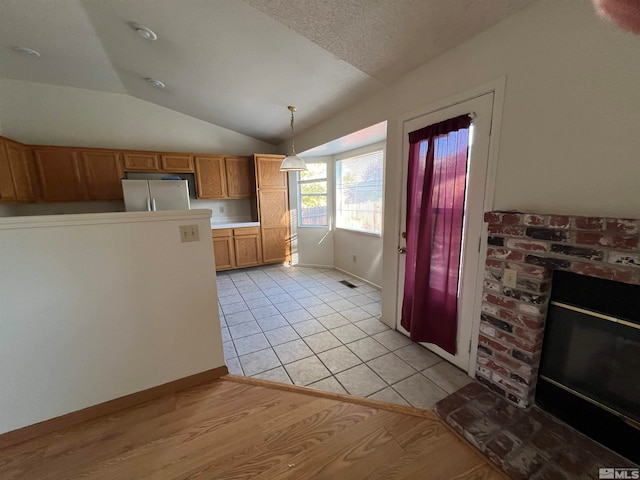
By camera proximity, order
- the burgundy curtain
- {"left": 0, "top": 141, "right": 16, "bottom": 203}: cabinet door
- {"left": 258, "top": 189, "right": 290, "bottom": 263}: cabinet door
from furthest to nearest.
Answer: {"left": 258, "top": 189, "right": 290, "bottom": 263}: cabinet door → {"left": 0, "top": 141, "right": 16, "bottom": 203}: cabinet door → the burgundy curtain

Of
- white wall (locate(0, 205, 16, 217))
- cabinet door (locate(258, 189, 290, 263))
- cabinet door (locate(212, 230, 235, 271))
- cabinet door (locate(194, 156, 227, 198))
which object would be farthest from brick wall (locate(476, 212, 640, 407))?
white wall (locate(0, 205, 16, 217))

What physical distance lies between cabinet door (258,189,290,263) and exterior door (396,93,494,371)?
3.28 meters

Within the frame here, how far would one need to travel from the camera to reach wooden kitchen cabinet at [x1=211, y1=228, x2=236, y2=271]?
452cm

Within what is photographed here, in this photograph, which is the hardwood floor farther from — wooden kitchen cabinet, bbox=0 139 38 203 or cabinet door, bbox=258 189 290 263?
wooden kitchen cabinet, bbox=0 139 38 203

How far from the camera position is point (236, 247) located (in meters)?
4.70

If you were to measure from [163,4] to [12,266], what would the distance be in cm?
213

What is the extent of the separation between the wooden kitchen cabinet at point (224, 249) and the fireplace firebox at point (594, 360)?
4432 mm

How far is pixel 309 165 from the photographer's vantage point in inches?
185

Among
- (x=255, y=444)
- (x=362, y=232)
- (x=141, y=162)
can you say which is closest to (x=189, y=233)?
(x=255, y=444)

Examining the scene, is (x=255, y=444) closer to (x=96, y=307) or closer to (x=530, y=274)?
(x=96, y=307)

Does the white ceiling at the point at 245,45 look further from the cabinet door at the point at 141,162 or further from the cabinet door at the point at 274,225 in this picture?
the cabinet door at the point at 274,225

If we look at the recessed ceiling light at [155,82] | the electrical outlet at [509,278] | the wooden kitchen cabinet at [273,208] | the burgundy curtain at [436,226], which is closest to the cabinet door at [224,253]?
the wooden kitchen cabinet at [273,208]

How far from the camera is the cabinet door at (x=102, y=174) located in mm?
3916

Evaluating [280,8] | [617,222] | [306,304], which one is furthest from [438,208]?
[306,304]
